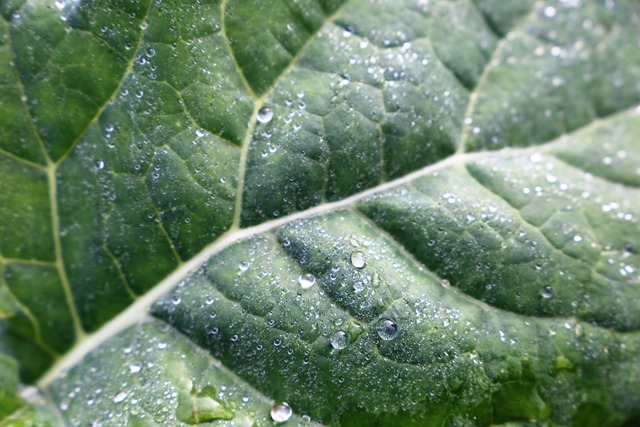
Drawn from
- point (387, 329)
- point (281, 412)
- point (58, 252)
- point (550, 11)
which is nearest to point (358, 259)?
point (387, 329)

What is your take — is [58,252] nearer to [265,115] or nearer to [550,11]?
[265,115]

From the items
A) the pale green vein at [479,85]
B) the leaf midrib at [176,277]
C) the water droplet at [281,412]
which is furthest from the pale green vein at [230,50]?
the water droplet at [281,412]

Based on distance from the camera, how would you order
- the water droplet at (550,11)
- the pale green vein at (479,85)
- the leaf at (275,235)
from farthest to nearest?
the water droplet at (550,11) < the pale green vein at (479,85) < the leaf at (275,235)

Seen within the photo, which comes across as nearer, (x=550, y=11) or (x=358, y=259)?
(x=358, y=259)

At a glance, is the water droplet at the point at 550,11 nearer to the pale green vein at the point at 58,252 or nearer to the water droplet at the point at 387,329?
the water droplet at the point at 387,329

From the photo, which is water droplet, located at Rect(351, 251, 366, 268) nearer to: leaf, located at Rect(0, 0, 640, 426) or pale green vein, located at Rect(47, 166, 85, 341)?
leaf, located at Rect(0, 0, 640, 426)

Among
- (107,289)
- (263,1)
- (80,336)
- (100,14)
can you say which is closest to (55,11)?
(100,14)

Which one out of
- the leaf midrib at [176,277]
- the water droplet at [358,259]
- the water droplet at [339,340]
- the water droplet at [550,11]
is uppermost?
the water droplet at [550,11]
